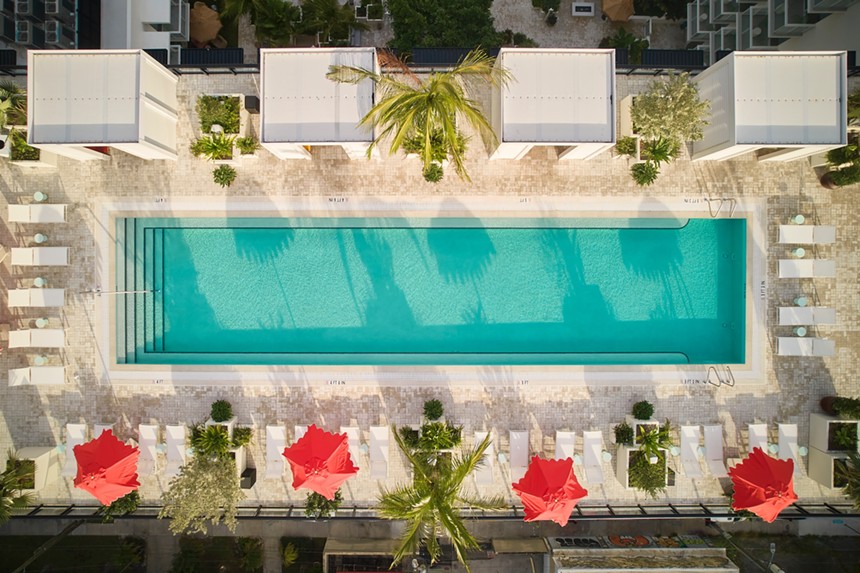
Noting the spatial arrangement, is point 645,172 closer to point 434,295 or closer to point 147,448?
point 434,295

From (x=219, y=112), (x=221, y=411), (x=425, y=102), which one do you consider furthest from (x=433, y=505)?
(x=219, y=112)

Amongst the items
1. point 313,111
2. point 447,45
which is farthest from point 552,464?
point 447,45

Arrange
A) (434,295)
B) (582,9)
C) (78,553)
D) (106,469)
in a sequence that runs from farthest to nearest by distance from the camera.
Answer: (582,9), (78,553), (434,295), (106,469)

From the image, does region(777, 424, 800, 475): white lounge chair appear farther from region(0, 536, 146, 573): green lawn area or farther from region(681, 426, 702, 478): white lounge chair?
region(0, 536, 146, 573): green lawn area

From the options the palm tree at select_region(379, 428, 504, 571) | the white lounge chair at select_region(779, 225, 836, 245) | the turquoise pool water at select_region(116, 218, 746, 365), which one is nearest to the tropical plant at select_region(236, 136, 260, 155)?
the turquoise pool water at select_region(116, 218, 746, 365)

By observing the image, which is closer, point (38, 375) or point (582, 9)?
point (38, 375)

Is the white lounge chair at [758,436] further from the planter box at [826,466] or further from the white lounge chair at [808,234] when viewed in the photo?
the white lounge chair at [808,234]

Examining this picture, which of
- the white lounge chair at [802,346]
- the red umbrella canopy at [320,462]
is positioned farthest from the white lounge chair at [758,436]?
the red umbrella canopy at [320,462]
